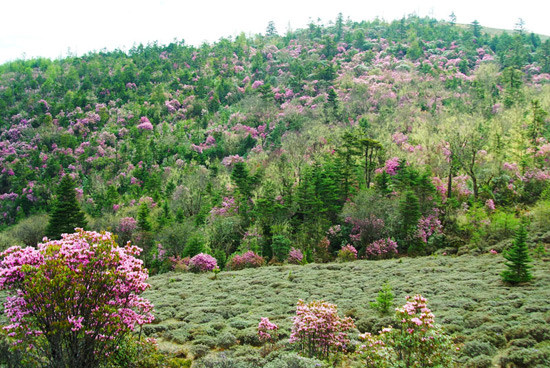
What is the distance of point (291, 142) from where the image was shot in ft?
175

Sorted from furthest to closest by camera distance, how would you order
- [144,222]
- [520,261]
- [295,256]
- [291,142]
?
[291,142]
[144,222]
[295,256]
[520,261]

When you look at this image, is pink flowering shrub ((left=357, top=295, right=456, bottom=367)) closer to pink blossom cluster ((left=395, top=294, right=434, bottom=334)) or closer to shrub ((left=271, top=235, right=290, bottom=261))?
pink blossom cluster ((left=395, top=294, right=434, bottom=334))

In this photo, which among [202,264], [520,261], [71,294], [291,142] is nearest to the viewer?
[71,294]

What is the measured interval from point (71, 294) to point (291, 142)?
46731 mm

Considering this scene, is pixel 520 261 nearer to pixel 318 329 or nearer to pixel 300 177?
pixel 318 329

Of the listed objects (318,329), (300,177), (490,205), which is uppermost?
(318,329)

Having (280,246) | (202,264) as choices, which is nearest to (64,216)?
(202,264)

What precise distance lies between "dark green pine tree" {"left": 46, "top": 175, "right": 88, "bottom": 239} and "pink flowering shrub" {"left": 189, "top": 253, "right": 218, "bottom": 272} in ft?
61.3

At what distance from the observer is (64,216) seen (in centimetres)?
4178

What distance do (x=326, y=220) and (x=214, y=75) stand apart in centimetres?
7975

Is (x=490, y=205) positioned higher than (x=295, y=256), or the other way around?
(x=490, y=205)

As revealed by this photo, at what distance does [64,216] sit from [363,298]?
1490 inches

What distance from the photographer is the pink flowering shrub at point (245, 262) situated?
3149 cm

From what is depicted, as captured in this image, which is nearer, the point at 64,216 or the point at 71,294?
the point at 71,294
